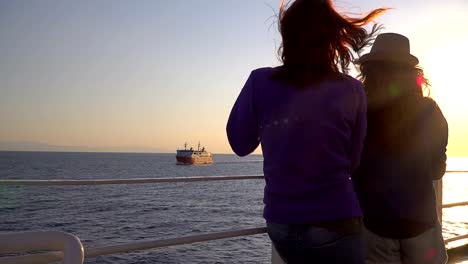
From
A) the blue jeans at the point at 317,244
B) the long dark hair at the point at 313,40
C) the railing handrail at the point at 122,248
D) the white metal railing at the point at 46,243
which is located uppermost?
the long dark hair at the point at 313,40

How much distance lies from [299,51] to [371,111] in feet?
1.78

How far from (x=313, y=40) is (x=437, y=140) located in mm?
739

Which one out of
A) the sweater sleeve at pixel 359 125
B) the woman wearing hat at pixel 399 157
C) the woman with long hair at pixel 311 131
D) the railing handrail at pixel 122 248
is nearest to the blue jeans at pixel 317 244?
the woman with long hair at pixel 311 131

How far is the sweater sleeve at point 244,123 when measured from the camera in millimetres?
1524

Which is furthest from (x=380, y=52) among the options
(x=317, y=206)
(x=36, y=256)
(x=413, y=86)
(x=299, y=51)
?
(x=36, y=256)

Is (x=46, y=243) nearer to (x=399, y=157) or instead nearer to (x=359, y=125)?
(x=359, y=125)

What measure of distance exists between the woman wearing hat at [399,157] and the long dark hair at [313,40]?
360 mm

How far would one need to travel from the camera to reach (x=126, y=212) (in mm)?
36031

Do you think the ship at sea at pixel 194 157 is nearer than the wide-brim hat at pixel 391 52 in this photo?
No

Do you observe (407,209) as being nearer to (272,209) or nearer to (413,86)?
(413,86)

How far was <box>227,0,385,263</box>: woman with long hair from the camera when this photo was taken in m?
1.38

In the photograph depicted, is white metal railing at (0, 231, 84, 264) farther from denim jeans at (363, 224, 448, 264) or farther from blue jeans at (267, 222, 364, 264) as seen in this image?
denim jeans at (363, 224, 448, 264)

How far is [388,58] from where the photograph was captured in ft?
6.02

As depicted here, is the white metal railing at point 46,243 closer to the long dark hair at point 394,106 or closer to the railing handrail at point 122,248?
the railing handrail at point 122,248
